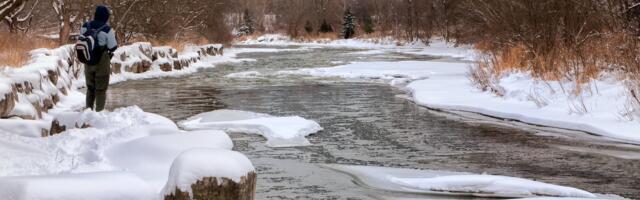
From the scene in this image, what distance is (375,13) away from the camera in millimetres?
83625

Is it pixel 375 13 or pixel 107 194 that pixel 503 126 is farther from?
pixel 375 13

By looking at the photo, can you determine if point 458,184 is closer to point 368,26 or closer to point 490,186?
point 490,186

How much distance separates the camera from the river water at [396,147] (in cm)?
667

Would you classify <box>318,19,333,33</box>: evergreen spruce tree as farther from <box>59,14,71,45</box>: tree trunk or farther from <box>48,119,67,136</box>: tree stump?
<box>48,119,67,136</box>: tree stump

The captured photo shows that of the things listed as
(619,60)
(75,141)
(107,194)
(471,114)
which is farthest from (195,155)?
(619,60)

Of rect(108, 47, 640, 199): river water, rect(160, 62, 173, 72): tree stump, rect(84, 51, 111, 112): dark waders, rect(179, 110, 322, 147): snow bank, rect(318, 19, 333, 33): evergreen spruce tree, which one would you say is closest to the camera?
rect(108, 47, 640, 199): river water

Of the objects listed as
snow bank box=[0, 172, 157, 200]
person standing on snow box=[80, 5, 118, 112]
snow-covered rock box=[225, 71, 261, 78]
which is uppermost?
person standing on snow box=[80, 5, 118, 112]

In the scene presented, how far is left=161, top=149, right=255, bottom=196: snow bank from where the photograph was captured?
399 cm

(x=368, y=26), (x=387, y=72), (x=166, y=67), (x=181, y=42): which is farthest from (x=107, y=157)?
(x=368, y=26)

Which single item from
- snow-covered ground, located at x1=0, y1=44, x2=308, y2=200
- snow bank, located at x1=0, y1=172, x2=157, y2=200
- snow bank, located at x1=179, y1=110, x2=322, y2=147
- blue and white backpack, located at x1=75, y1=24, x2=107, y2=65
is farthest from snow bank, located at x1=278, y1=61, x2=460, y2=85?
snow bank, located at x1=0, y1=172, x2=157, y2=200

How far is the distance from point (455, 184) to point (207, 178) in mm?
3207

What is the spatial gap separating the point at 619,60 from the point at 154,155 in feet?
31.3

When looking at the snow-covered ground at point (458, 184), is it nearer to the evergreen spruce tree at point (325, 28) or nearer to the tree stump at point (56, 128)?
the tree stump at point (56, 128)

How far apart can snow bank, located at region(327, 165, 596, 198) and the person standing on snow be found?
13.2 ft
